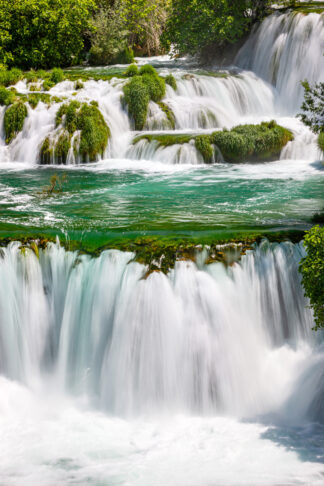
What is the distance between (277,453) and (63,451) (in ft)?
9.38

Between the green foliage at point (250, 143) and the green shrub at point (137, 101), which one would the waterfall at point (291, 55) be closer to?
the green foliage at point (250, 143)

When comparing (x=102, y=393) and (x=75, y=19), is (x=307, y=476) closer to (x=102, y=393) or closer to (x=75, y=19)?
(x=102, y=393)

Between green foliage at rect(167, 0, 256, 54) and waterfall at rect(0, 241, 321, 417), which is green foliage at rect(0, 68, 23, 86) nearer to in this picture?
green foliage at rect(167, 0, 256, 54)

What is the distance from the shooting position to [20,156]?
60.8 ft

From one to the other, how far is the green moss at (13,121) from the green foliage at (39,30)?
741cm

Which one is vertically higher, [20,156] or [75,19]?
[75,19]

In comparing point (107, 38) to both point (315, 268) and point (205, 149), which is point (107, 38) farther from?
point (315, 268)

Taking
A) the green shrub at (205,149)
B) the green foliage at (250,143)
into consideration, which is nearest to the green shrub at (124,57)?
the green foliage at (250,143)

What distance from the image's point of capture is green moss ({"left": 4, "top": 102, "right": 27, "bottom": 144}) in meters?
19.0

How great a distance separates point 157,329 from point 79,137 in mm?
11018

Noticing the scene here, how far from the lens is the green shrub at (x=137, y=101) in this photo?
19.9 meters

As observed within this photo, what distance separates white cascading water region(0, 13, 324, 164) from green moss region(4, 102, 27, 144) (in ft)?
0.55

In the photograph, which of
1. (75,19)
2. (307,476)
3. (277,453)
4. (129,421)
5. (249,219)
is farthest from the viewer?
(75,19)

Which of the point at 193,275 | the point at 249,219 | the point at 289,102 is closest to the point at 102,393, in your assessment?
the point at 193,275
